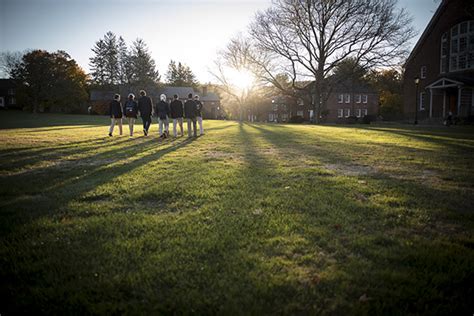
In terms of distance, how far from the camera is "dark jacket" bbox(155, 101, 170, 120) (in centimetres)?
1352

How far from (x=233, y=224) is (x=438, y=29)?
41.2 m

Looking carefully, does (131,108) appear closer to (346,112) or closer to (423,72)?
(423,72)

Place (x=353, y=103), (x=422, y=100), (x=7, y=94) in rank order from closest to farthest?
(x=422, y=100)
(x=353, y=103)
(x=7, y=94)

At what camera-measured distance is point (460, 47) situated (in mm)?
29984

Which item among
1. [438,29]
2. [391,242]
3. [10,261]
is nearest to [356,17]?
[438,29]

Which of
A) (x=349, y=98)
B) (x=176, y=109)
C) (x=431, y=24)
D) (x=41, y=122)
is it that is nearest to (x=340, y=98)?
(x=349, y=98)

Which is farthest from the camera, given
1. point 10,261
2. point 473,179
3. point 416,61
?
point 416,61

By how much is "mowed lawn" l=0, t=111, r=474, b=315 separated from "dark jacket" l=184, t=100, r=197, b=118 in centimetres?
808

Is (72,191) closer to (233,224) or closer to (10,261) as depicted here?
(10,261)

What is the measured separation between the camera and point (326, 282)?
230 cm

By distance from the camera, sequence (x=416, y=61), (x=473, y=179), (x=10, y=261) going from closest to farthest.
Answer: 1. (x=10, y=261)
2. (x=473, y=179)
3. (x=416, y=61)

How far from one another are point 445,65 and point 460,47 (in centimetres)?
226

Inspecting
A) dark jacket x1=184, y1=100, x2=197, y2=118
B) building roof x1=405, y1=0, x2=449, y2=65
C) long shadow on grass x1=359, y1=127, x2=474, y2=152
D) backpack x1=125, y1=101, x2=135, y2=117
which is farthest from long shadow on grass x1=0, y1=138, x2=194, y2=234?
building roof x1=405, y1=0, x2=449, y2=65

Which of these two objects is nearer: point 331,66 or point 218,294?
point 218,294
